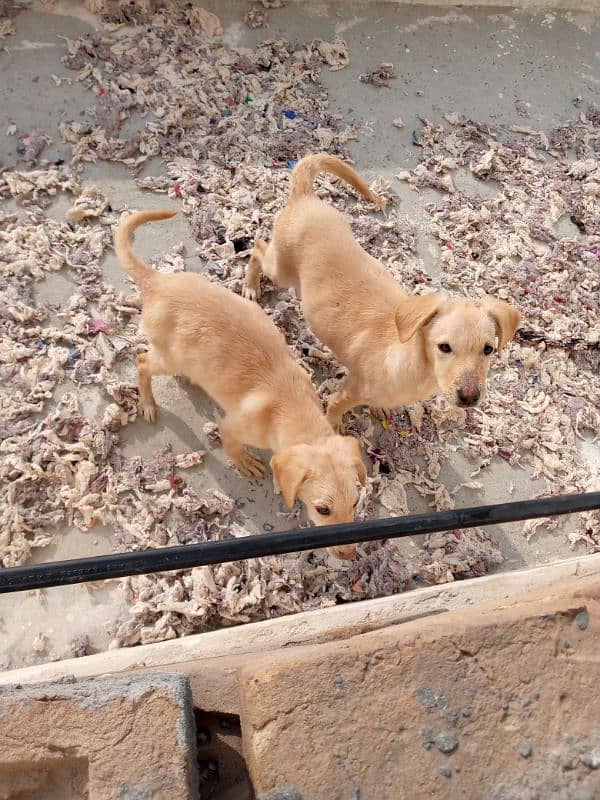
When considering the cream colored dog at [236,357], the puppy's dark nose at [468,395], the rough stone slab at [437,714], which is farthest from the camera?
the cream colored dog at [236,357]

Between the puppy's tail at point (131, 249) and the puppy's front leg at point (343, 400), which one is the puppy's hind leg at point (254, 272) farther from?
the puppy's front leg at point (343, 400)

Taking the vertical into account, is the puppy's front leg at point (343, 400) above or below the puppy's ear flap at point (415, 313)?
below

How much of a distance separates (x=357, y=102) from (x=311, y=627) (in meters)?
4.23

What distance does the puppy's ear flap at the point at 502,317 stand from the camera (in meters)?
2.69

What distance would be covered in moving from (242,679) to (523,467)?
8.61ft

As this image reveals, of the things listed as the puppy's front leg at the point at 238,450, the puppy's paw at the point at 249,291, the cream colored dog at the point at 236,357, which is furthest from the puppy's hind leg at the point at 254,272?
the puppy's front leg at the point at 238,450

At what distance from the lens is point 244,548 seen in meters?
1.50

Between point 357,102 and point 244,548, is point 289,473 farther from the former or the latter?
point 357,102

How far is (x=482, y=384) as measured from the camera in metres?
2.67

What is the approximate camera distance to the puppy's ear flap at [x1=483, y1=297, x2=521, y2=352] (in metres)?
2.69

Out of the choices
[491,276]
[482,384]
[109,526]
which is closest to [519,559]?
[482,384]

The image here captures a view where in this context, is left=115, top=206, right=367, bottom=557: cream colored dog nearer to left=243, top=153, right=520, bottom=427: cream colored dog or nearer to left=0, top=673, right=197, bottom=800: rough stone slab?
left=243, top=153, right=520, bottom=427: cream colored dog

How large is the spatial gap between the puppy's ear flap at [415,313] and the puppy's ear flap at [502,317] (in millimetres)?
240

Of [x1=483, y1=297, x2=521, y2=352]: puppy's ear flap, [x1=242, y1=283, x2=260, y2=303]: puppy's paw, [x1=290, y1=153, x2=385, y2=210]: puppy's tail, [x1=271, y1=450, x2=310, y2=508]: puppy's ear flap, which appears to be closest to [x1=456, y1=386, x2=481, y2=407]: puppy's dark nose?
[x1=483, y1=297, x2=521, y2=352]: puppy's ear flap
